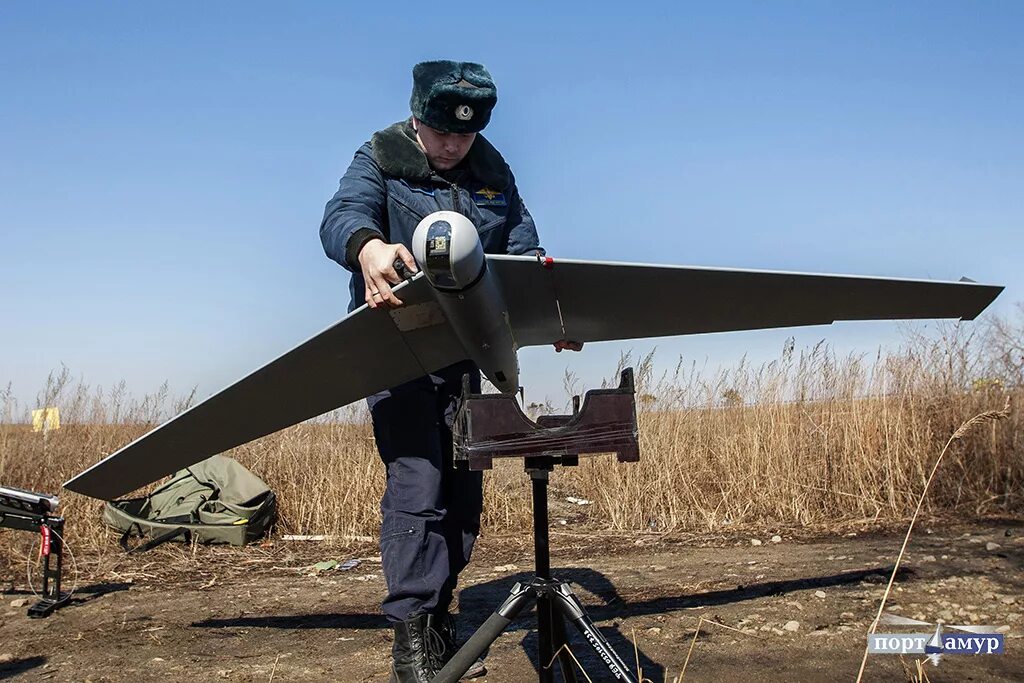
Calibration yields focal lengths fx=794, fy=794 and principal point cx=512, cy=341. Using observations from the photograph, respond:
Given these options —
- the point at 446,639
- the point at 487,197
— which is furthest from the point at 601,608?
the point at 487,197

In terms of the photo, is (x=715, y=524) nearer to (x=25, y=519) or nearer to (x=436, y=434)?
(x=436, y=434)

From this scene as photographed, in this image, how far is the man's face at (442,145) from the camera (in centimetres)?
282

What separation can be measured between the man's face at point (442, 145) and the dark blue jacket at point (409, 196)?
0.03 metres

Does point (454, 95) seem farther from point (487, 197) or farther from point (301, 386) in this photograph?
point (301, 386)

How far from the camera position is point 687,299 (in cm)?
271

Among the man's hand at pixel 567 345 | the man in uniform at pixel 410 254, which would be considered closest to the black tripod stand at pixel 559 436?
the man in uniform at pixel 410 254

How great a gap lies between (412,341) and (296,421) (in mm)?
602

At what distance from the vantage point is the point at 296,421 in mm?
2904

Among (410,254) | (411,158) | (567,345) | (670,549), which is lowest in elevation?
(670,549)

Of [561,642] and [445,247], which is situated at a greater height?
[445,247]

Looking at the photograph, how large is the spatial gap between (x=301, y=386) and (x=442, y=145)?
3.24 ft

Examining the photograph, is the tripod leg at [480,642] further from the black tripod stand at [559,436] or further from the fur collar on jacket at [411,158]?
the fur collar on jacket at [411,158]

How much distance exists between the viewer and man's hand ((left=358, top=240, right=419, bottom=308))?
2.27m

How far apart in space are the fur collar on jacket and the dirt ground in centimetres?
179
